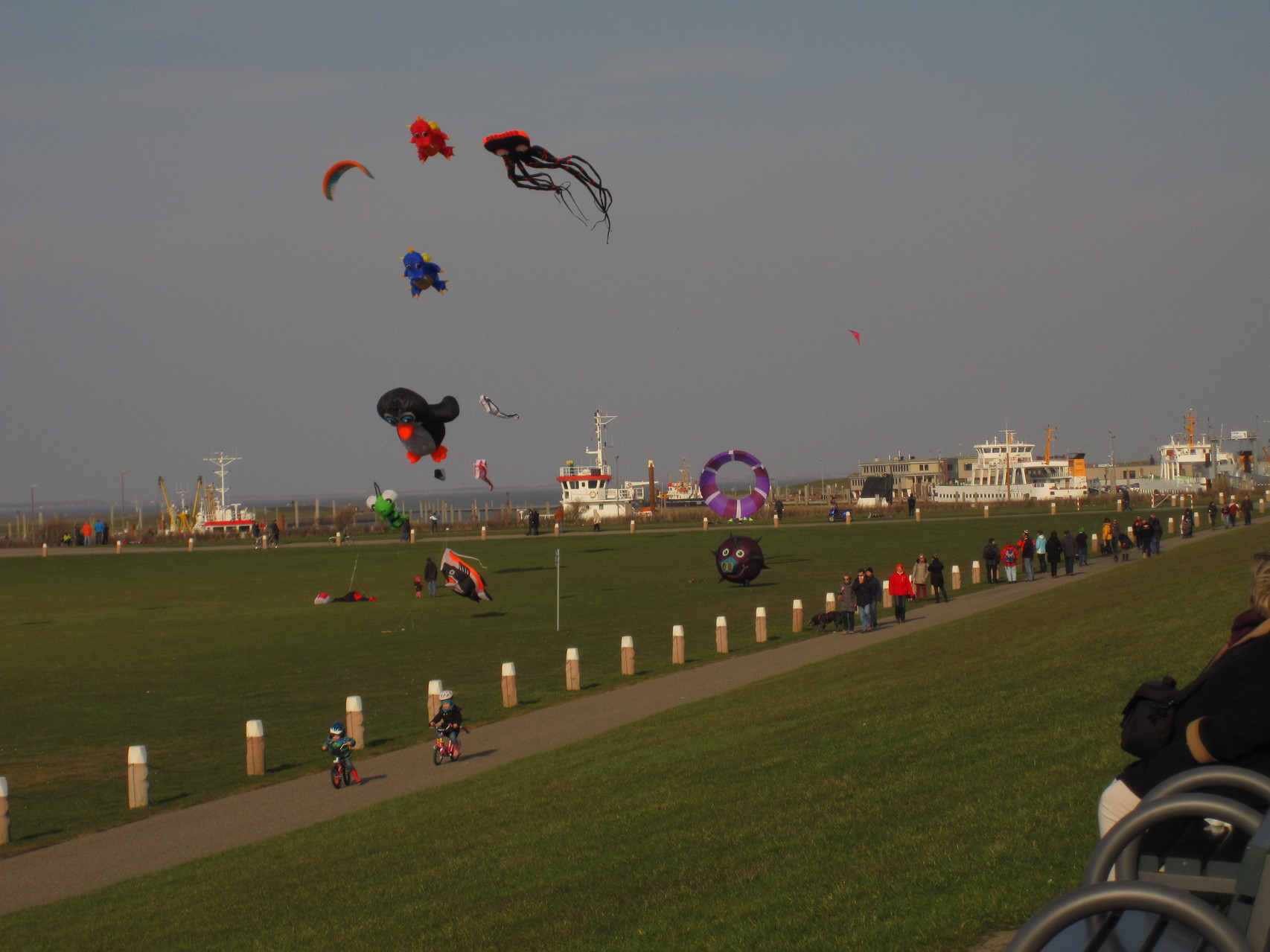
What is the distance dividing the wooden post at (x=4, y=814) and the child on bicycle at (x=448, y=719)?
Answer: 5177mm

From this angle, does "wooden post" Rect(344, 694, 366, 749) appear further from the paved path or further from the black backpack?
the black backpack

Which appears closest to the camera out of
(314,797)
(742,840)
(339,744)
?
(742,840)

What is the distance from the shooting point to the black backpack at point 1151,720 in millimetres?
4430

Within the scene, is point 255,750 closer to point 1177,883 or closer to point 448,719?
point 448,719

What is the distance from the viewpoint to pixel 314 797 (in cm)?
1559

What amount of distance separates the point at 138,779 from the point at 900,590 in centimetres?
1936

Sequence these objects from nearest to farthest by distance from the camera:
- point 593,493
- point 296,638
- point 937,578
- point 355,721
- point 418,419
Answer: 1. point 355,721
2. point 418,419
3. point 296,638
4. point 937,578
5. point 593,493

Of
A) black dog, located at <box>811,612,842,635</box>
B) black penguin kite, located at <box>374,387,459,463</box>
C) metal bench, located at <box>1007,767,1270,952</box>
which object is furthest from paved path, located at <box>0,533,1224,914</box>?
metal bench, located at <box>1007,767,1270,952</box>

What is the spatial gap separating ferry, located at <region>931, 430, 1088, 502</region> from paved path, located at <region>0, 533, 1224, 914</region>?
89.9 meters

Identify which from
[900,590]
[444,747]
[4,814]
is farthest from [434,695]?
[900,590]

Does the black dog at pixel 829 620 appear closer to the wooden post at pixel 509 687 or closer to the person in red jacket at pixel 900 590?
the person in red jacket at pixel 900 590

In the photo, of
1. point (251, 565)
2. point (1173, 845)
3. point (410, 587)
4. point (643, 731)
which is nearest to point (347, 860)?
point (643, 731)

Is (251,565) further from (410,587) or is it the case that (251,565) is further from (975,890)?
(975,890)

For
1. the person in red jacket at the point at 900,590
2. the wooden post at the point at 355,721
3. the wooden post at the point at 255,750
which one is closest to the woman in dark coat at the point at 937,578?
the person in red jacket at the point at 900,590
